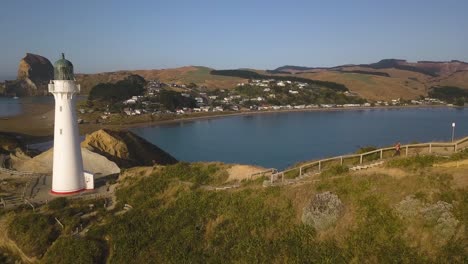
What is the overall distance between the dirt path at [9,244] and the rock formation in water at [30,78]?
16737cm

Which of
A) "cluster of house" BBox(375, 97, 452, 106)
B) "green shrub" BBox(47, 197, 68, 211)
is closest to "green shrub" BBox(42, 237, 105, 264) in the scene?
"green shrub" BBox(47, 197, 68, 211)

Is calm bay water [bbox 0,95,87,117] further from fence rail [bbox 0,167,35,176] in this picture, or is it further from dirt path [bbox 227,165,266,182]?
dirt path [bbox 227,165,266,182]

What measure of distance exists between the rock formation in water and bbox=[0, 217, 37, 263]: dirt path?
549ft

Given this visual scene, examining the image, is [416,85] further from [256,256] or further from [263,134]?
[256,256]

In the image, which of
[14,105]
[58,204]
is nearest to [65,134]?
[58,204]

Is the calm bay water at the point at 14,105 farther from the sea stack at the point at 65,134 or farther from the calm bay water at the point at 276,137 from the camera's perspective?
the sea stack at the point at 65,134

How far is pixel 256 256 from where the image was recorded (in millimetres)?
9664

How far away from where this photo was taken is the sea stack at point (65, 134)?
1595cm

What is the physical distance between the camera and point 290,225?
10.3 metres

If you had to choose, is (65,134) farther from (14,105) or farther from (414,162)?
(14,105)

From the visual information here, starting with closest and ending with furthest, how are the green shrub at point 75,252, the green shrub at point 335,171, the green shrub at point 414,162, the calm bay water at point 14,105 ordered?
the green shrub at point 414,162 < the green shrub at point 75,252 < the green shrub at point 335,171 < the calm bay water at point 14,105

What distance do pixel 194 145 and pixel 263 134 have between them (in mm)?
15786

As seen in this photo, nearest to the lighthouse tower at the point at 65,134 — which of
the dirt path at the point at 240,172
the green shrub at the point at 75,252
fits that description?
the green shrub at the point at 75,252

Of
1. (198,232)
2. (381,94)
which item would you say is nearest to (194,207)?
(198,232)
